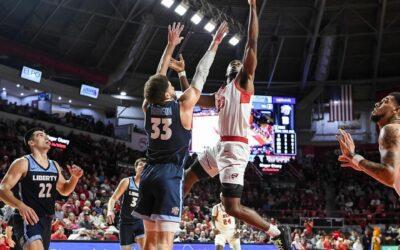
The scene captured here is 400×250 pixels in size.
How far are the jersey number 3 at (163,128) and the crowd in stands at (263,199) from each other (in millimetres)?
9810

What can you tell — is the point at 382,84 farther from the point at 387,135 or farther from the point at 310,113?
the point at 387,135

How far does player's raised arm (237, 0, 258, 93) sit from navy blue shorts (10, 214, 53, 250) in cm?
298

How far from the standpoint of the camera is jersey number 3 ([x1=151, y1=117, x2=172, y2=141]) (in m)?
5.53

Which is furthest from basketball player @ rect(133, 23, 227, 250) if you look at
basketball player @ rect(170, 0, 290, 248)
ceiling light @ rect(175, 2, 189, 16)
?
ceiling light @ rect(175, 2, 189, 16)

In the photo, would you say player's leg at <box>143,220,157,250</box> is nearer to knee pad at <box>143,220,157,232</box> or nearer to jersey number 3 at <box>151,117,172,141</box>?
knee pad at <box>143,220,157,232</box>

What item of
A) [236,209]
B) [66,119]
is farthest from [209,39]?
[236,209]

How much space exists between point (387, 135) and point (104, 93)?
104 feet

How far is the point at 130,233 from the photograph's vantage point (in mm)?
9086

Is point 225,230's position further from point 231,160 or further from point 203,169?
point 231,160

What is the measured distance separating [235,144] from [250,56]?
1.14m

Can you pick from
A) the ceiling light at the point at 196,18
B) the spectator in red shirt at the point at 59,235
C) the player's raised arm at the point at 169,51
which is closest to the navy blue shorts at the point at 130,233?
the player's raised arm at the point at 169,51

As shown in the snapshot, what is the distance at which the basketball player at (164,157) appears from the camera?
5.41 m

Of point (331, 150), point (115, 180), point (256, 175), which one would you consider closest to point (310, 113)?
point (331, 150)

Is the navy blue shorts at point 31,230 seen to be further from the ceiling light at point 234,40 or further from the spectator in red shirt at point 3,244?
the ceiling light at point 234,40
